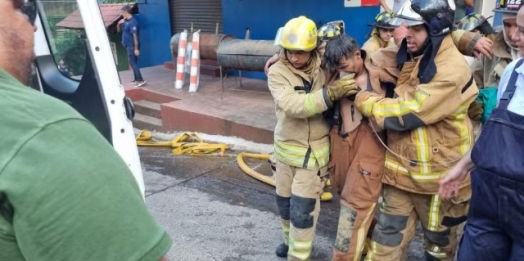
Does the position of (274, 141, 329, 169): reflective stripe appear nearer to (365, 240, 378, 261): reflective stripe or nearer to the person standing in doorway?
(365, 240, 378, 261): reflective stripe

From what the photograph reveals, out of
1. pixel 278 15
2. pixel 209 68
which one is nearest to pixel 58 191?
pixel 278 15

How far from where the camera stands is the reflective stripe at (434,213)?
2617 mm

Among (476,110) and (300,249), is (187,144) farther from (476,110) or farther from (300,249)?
(476,110)

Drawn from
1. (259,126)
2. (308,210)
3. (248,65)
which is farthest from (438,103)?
(248,65)

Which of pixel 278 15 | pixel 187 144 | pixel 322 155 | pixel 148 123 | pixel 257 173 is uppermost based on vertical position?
pixel 278 15

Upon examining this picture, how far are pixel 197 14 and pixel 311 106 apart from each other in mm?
8060

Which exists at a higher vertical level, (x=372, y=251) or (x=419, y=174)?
(x=419, y=174)

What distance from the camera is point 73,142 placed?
0.86m

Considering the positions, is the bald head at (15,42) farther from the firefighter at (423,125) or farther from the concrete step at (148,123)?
the concrete step at (148,123)

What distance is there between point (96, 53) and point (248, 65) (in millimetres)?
5390

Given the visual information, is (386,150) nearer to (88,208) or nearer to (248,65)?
(88,208)

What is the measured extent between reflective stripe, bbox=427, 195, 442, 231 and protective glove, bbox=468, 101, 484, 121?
0.57 m

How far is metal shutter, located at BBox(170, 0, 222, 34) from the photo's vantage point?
9.83 m

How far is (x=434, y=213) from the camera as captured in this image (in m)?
2.67
